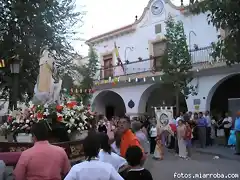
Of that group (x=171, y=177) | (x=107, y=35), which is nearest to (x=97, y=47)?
(x=107, y=35)

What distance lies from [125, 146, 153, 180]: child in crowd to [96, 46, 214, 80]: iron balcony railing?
1445cm

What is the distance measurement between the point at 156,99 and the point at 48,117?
17.2 metres

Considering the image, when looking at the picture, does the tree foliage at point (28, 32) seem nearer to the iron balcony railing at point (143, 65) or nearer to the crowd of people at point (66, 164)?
the iron balcony railing at point (143, 65)

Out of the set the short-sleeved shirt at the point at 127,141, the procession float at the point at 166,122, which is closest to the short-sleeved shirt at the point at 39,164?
the short-sleeved shirt at the point at 127,141

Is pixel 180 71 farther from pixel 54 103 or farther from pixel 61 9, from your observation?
pixel 54 103

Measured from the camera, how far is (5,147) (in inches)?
247

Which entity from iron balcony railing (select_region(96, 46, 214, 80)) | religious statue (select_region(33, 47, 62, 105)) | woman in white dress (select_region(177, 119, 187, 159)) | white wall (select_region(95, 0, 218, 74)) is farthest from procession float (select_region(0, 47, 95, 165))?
white wall (select_region(95, 0, 218, 74))

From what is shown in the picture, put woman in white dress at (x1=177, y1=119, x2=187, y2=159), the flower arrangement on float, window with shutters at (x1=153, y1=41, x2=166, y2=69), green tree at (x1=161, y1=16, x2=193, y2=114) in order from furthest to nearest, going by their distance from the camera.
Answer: window with shutters at (x1=153, y1=41, x2=166, y2=69)
green tree at (x1=161, y1=16, x2=193, y2=114)
woman in white dress at (x1=177, y1=119, x2=187, y2=159)
the flower arrangement on float

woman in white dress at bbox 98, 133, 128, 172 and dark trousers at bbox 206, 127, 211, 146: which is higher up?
woman in white dress at bbox 98, 133, 128, 172

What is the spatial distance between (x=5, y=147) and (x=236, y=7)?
17.2ft

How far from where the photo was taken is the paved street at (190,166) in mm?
8922

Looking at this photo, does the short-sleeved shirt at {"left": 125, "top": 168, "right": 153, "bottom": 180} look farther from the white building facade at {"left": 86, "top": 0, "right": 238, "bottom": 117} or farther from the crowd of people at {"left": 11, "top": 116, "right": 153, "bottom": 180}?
the white building facade at {"left": 86, "top": 0, "right": 238, "bottom": 117}

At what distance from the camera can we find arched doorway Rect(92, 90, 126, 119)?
24844mm

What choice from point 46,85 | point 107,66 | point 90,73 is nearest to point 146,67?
point 90,73
